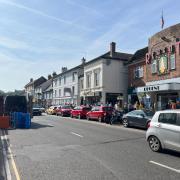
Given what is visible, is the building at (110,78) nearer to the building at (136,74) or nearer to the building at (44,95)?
the building at (136,74)

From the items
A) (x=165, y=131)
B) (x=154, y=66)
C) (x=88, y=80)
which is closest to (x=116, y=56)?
(x=88, y=80)

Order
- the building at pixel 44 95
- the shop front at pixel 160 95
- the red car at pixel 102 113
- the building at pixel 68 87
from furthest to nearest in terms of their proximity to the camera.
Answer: the building at pixel 44 95 → the building at pixel 68 87 → the shop front at pixel 160 95 → the red car at pixel 102 113

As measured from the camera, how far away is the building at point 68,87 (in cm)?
5456

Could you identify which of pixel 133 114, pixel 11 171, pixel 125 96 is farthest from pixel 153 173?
pixel 125 96

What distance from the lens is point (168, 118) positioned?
9.98 metres

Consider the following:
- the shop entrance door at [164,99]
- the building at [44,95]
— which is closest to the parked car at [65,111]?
the shop entrance door at [164,99]

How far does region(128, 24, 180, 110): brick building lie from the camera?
2730cm

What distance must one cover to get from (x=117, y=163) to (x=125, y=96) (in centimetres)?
3407

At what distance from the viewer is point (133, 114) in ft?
67.6

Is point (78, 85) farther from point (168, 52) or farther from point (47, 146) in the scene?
point (47, 146)

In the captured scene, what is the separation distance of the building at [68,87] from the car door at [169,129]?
142 ft

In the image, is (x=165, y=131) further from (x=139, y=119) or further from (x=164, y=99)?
(x=164, y=99)

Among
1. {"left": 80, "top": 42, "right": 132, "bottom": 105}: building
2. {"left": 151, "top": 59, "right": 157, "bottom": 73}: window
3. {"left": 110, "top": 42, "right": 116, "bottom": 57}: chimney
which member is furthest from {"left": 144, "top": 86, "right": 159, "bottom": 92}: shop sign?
{"left": 110, "top": 42, "right": 116, "bottom": 57}: chimney

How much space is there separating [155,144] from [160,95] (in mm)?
20589
